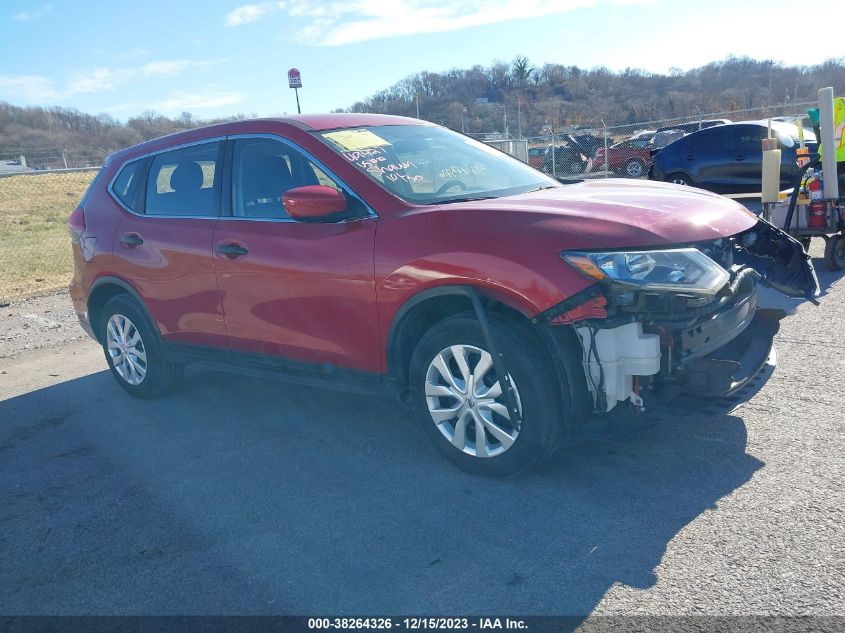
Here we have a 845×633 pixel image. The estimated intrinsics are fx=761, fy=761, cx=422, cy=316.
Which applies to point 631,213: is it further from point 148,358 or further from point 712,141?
point 712,141

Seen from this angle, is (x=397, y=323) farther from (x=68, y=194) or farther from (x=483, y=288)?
(x=68, y=194)

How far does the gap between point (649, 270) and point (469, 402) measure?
110 cm

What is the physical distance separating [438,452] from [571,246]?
4.49 feet

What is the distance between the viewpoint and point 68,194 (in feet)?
84.3

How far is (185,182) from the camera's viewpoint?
5.31 meters

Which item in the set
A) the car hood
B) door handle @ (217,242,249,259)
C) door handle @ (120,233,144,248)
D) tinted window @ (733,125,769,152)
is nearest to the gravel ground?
the car hood

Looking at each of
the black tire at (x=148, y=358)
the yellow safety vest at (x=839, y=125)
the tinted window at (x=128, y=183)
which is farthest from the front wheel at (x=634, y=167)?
the black tire at (x=148, y=358)

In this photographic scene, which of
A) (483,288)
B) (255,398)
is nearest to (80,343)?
(255,398)

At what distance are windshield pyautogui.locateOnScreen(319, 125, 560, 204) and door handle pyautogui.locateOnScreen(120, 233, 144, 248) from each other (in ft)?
5.79

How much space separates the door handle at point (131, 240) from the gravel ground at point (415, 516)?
131 cm

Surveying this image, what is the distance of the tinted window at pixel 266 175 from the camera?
4.60m

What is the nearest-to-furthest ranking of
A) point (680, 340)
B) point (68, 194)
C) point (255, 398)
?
point (680, 340)
point (255, 398)
point (68, 194)

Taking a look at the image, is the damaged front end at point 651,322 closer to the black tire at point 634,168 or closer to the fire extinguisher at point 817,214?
the fire extinguisher at point 817,214

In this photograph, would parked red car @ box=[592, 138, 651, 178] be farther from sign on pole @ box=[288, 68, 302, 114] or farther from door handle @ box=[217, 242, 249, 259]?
door handle @ box=[217, 242, 249, 259]
